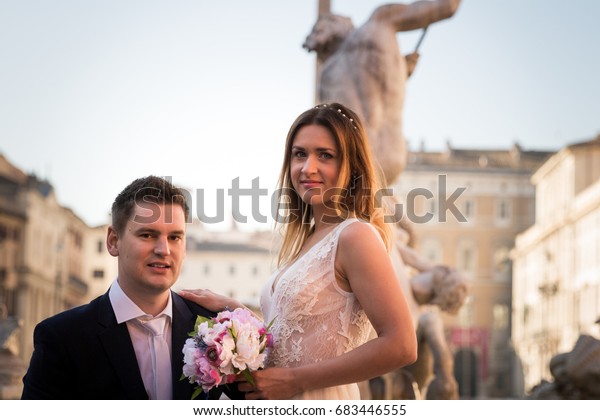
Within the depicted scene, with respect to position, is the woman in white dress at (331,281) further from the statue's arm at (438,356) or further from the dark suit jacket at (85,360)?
the statue's arm at (438,356)

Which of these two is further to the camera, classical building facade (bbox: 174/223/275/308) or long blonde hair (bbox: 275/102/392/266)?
classical building facade (bbox: 174/223/275/308)

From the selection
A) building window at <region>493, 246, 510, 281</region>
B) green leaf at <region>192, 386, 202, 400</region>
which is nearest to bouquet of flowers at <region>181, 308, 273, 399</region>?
green leaf at <region>192, 386, 202, 400</region>

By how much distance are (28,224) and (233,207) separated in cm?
4716

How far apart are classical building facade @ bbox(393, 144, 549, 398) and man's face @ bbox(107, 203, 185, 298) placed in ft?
234

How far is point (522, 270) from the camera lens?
74375 millimetres

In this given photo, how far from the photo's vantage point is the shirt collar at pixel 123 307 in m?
2.83

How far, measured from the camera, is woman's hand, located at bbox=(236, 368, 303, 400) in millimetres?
2764

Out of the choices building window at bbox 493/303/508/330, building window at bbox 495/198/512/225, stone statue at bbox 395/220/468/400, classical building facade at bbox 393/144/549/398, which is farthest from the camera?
building window at bbox 495/198/512/225

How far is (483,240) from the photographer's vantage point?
7788cm

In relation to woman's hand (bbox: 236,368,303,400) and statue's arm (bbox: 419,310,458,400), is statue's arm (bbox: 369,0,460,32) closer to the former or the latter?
statue's arm (bbox: 419,310,458,400)

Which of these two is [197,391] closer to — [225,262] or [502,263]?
[502,263]

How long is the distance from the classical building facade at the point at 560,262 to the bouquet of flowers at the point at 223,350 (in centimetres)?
4573
